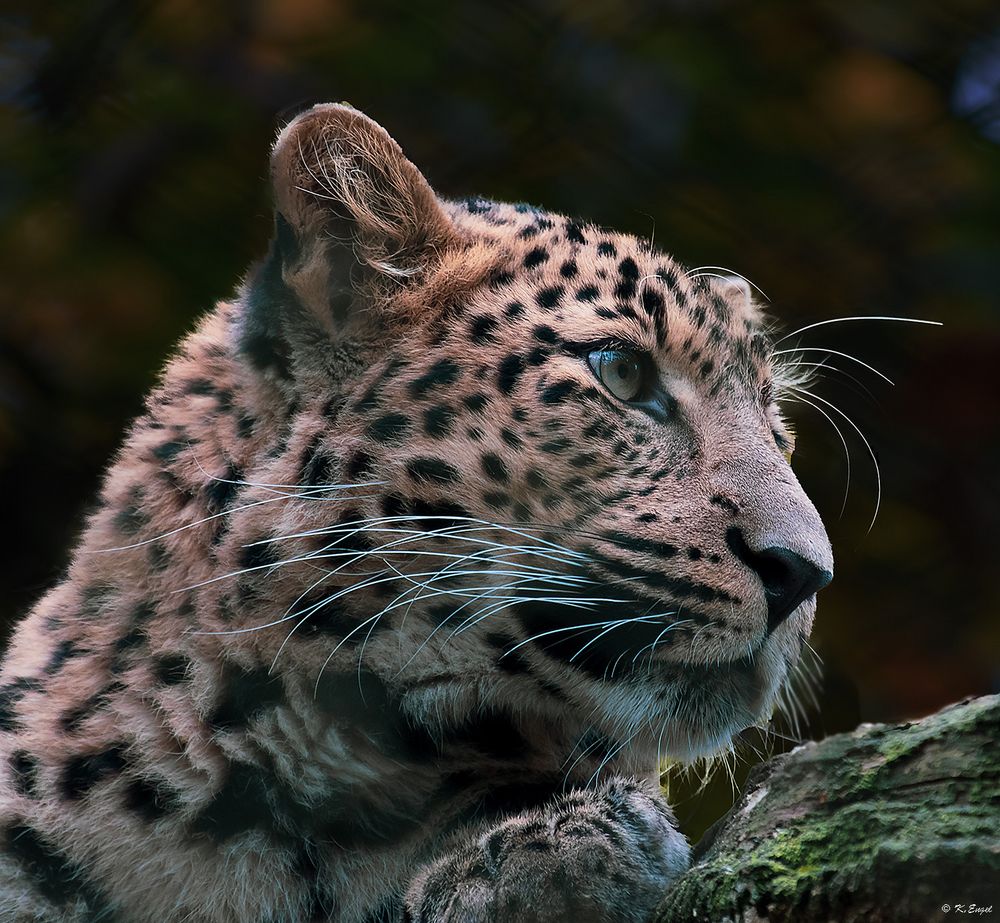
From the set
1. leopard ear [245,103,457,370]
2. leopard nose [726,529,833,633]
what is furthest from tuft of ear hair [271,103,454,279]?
leopard nose [726,529,833,633]

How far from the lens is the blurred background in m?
3.20

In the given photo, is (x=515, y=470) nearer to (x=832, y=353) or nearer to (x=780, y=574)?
(x=780, y=574)

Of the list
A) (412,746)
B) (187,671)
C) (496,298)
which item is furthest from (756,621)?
(187,671)

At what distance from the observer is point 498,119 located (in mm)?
3355

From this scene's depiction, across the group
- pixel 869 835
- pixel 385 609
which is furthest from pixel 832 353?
pixel 869 835

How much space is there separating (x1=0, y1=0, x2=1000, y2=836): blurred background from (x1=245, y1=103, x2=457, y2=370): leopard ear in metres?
0.46

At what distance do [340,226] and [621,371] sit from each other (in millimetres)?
702

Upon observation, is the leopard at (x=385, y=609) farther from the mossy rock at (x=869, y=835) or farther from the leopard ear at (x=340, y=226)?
the mossy rock at (x=869, y=835)

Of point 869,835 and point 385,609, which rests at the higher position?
point 385,609

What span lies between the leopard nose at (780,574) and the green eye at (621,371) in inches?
18.6

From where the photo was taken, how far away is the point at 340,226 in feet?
9.49

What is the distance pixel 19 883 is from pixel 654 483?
1437mm

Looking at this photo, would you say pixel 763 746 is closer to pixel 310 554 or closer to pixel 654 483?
pixel 654 483

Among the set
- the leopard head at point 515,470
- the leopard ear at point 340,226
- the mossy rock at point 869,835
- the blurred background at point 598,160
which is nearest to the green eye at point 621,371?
the leopard head at point 515,470
